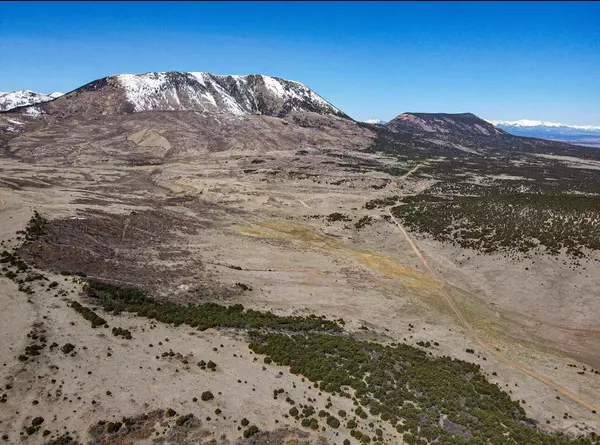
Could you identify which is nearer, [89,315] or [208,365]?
[208,365]

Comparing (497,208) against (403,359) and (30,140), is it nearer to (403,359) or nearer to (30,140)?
(403,359)

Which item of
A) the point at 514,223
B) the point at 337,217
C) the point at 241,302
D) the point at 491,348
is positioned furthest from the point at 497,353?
the point at 337,217

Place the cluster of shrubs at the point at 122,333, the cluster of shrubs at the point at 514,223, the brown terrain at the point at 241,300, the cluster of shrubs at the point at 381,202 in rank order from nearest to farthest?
the brown terrain at the point at 241,300 < the cluster of shrubs at the point at 122,333 < the cluster of shrubs at the point at 514,223 < the cluster of shrubs at the point at 381,202

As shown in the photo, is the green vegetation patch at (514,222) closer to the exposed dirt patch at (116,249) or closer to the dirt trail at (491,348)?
the dirt trail at (491,348)

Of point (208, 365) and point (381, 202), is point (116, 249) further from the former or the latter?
point (381, 202)

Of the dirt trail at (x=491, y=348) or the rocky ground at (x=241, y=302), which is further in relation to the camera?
the dirt trail at (x=491, y=348)

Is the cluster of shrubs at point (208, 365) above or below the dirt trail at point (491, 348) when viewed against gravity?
above

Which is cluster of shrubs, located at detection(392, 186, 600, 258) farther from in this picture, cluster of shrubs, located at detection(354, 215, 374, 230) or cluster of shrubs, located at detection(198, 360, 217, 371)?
cluster of shrubs, located at detection(198, 360, 217, 371)

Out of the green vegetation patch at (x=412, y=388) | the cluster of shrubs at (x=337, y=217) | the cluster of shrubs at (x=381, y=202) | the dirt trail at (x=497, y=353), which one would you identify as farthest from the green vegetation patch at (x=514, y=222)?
the green vegetation patch at (x=412, y=388)

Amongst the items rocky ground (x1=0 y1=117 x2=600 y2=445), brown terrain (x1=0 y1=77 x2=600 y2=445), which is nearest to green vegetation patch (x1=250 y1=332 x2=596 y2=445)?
brown terrain (x1=0 y1=77 x2=600 y2=445)
